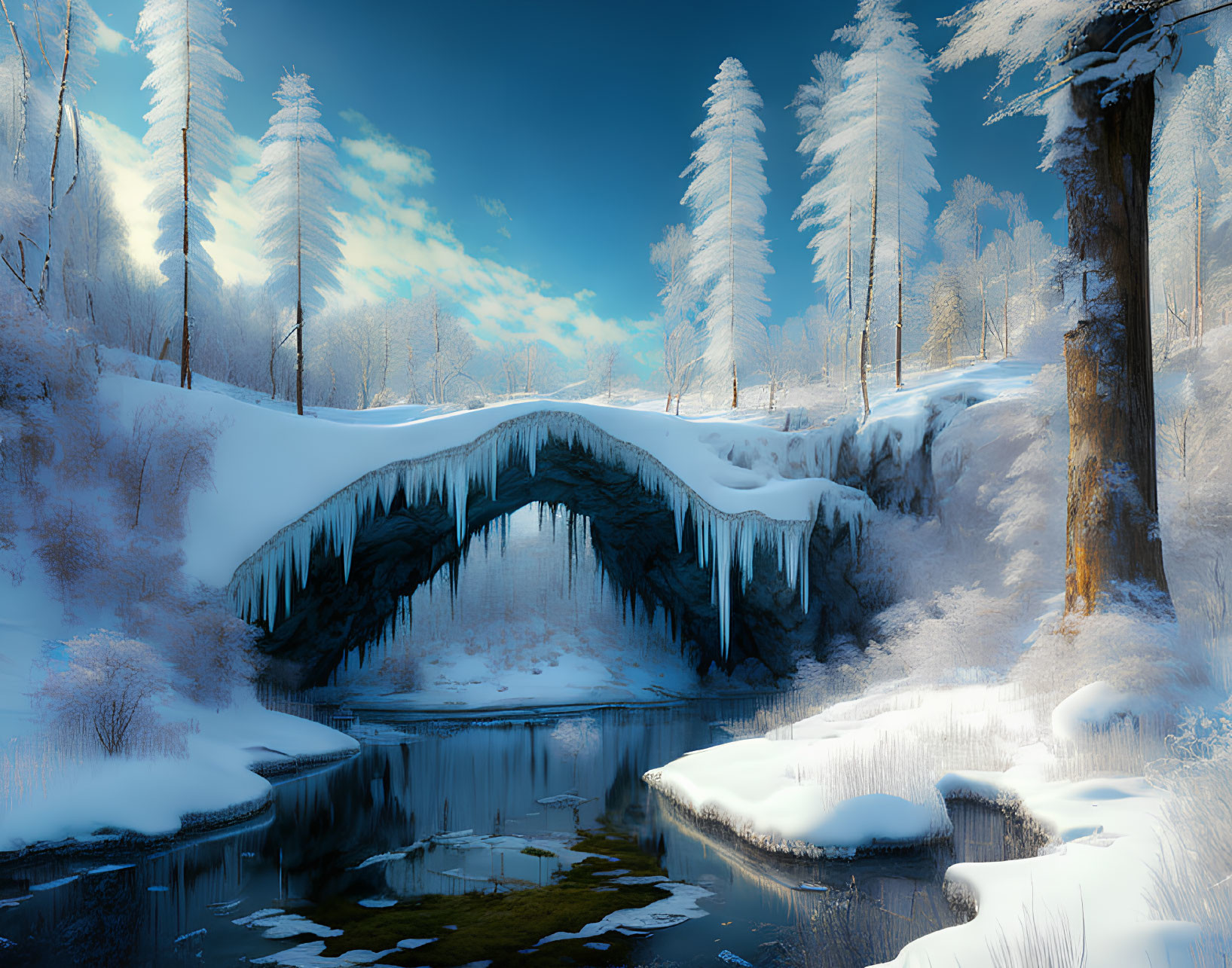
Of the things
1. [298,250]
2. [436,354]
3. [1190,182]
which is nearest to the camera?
[298,250]

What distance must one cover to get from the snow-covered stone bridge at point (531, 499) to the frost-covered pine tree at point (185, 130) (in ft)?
22.4

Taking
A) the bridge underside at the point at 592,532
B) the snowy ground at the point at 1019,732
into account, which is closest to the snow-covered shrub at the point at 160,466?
the bridge underside at the point at 592,532

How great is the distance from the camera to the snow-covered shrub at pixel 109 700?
A: 25.0 ft

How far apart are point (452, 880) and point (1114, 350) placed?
8788mm

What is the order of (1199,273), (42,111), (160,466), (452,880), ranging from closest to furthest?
(452,880), (160,466), (42,111), (1199,273)

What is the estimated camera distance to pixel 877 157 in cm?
2061

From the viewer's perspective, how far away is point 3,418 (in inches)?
415

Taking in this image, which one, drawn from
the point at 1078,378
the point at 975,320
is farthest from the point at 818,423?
the point at 975,320

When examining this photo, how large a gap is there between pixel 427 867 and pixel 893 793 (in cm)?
458

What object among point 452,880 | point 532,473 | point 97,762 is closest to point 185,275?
point 532,473

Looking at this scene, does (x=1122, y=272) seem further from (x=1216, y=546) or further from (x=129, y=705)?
(x=129, y=705)

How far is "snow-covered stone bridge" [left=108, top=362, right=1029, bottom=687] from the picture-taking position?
1329 centimetres

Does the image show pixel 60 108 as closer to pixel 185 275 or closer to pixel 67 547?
pixel 185 275

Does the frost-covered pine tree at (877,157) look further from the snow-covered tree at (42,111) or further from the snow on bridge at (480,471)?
the snow-covered tree at (42,111)
